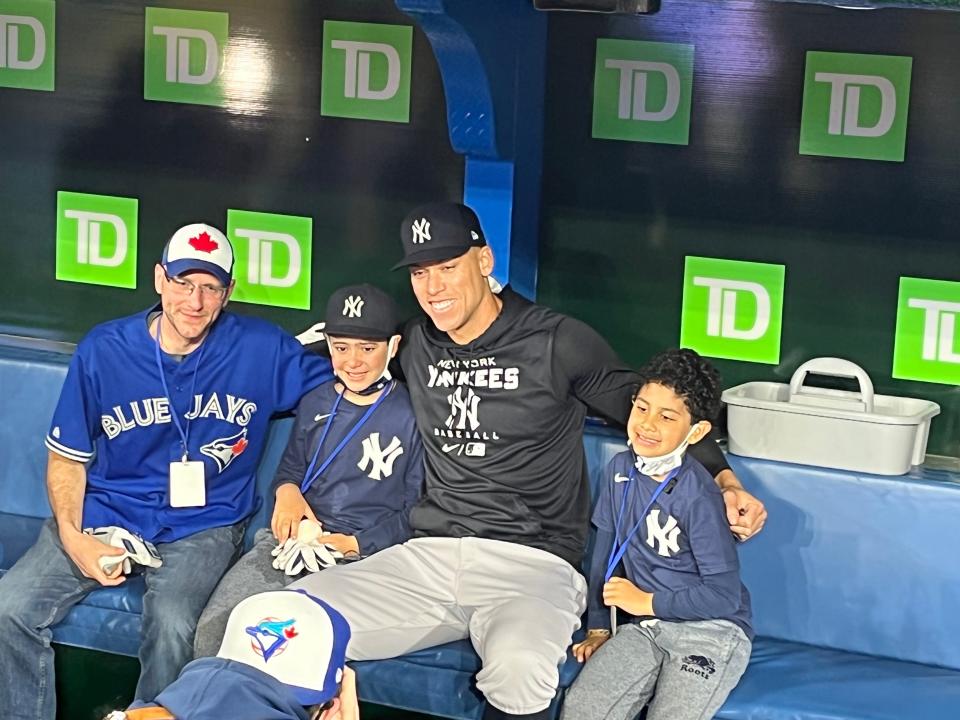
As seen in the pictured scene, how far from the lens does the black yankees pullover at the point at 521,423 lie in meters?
3.80

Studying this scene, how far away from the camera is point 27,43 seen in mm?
4844

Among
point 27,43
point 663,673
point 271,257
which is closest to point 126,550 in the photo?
point 271,257

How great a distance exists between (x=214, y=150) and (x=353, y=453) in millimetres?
1158

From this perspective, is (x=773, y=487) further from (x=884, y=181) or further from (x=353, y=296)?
(x=353, y=296)

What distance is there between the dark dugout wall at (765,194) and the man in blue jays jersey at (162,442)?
31.7 inches

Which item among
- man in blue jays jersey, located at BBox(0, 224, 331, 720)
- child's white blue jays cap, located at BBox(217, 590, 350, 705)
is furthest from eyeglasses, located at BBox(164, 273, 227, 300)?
child's white blue jays cap, located at BBox(217, 590, 350, 705)

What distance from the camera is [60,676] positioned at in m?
4.11

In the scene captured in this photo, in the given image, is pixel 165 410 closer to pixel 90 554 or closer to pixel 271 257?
pixel 90 554

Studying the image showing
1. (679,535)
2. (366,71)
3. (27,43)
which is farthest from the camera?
(27,43)

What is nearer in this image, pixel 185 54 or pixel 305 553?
pixel 305 553

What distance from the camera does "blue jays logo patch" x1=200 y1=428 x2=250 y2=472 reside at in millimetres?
4047

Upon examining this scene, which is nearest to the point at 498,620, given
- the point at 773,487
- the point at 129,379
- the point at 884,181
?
the point at 773,487

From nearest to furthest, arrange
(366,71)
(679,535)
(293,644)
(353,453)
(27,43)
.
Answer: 1. (293,644)
2. (679,535)
3. (353,453)
4. (366,71)
5. (27,43)

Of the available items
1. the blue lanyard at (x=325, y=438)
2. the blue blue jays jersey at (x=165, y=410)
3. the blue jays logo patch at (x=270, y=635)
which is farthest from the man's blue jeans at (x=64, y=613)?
the blue jays logo patch at (x=270, y=635)
